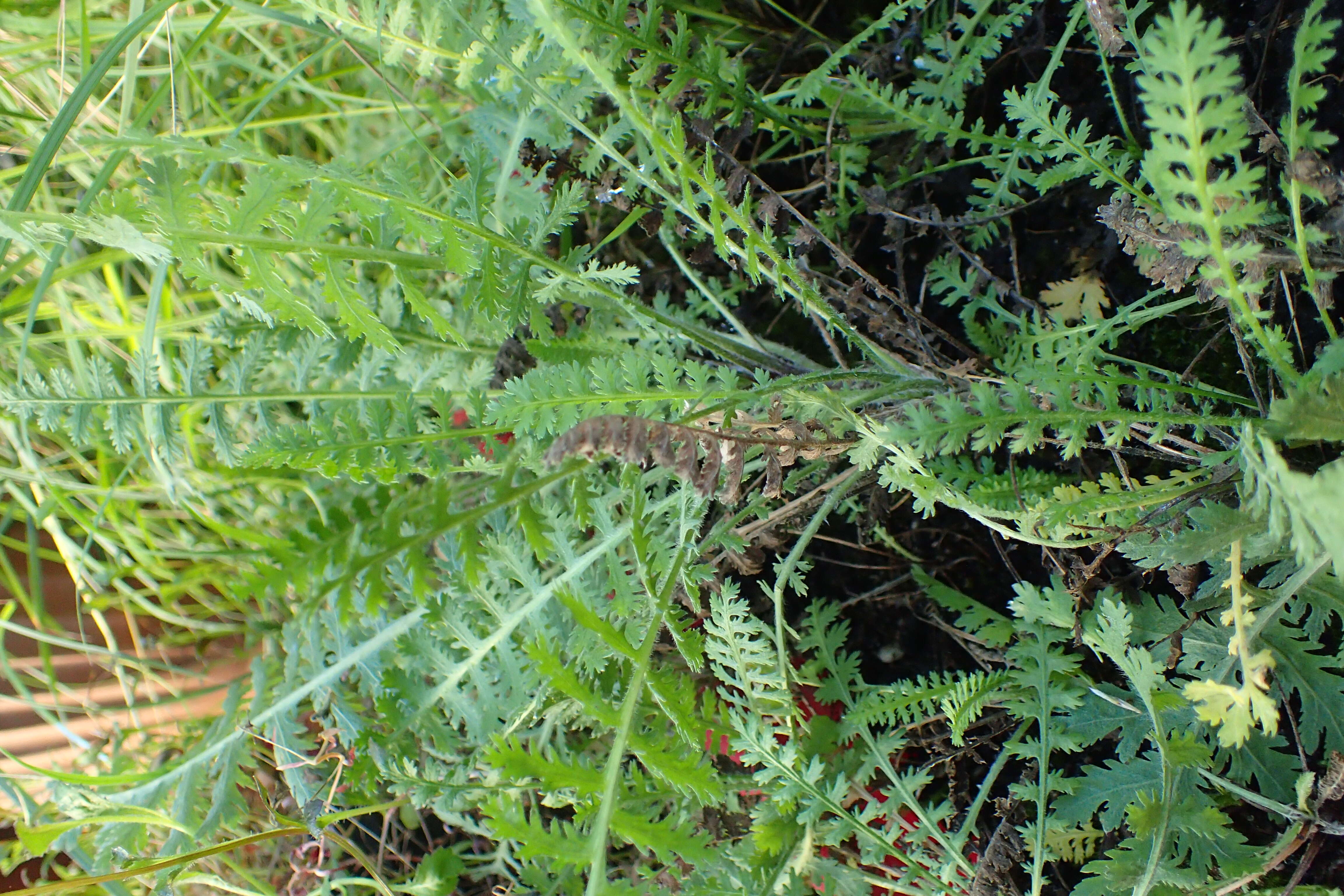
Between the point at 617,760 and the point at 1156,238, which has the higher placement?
the point at 1156,238

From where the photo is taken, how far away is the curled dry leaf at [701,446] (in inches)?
21.0

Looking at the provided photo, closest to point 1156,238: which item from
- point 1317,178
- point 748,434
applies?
point 1317,178

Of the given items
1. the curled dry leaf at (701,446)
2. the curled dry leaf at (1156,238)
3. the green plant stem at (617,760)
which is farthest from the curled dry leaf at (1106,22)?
the green plant stem at (617,760)

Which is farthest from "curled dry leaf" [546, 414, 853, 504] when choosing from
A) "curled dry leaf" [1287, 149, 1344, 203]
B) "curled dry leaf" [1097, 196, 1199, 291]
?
"curled dry leaf" [1287, 149, 1344, 203]

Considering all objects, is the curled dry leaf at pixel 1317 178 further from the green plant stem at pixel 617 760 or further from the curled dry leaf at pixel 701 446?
the green plant stem at pixel 617 760

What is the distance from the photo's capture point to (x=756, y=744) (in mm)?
735

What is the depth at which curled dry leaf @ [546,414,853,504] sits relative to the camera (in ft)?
1.75

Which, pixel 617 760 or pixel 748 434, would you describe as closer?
pixel 617 760

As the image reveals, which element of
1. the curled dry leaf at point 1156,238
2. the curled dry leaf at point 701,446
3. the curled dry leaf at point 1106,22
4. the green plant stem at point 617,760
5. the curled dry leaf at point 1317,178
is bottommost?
the green plant stem at point 617,760

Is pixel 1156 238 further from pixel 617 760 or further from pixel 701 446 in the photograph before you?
pixel 617 760

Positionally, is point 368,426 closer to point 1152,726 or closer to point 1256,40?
point 1152,726

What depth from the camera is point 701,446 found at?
0.67 m

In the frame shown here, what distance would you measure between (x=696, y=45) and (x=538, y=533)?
2.36 feet

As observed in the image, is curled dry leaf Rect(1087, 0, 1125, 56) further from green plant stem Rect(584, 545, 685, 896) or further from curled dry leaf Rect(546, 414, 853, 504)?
green plant stem Rect(584, 545, 685, 896)
